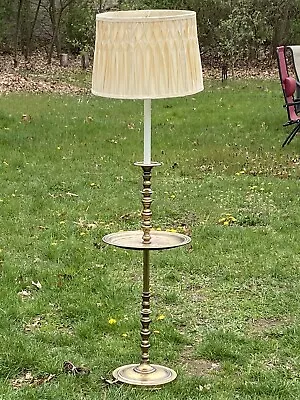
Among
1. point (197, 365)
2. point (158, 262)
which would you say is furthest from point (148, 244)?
point (158, 262)

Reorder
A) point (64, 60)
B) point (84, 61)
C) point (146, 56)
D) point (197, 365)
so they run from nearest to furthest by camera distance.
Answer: point (146, 56) → point (197, 365) → point (84, 61) → point (64, 60)

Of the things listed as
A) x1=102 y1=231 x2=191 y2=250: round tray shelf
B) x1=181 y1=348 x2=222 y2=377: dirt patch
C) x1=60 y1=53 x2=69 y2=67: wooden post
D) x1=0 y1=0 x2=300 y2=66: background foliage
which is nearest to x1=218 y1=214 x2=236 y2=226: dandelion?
x1=181 y1=348 x2=222 y2=377: dirt patch

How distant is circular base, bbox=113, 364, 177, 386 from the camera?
382 cm

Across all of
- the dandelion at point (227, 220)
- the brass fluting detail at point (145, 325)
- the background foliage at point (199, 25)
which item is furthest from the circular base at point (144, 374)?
the background foliage at point (199, 25)

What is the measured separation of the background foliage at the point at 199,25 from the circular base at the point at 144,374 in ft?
42.9

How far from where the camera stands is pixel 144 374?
3865 mm

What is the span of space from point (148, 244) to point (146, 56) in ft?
2.75

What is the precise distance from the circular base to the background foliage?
13.1 metres

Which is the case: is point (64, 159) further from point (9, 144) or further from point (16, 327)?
point (16, 327)

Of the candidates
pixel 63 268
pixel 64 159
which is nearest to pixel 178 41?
pixel 63 268

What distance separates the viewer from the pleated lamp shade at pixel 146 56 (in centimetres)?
339

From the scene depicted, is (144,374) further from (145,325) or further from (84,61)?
(84,61)

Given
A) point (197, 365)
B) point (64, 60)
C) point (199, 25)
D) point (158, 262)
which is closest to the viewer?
point (197, 365)

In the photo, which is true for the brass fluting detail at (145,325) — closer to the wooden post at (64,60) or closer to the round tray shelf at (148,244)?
the round tray shelf at (148,244)
